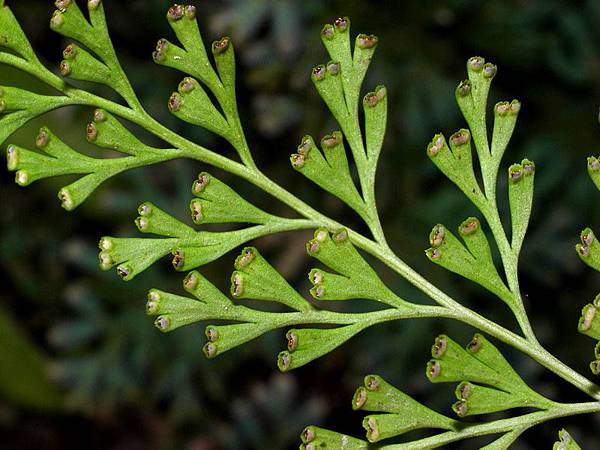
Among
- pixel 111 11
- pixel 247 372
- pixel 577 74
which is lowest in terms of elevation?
pixel 247 372

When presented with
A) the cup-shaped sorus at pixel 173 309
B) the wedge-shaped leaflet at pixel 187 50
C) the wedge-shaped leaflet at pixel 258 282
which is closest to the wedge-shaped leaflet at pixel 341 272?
the wedge-shaped leaflet at pixel 258 282

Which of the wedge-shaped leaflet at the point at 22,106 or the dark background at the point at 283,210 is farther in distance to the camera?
the dark background at the point at 283,210

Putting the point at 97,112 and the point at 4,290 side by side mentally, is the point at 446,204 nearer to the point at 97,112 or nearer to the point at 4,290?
the point at 4,290

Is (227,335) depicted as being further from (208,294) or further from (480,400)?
(480,400)

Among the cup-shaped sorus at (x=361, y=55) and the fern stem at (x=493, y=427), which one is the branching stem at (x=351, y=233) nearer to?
the fern stem at (x=493, y=427)

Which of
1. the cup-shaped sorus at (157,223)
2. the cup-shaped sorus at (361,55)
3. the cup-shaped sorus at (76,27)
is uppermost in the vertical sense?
the cup-shaped sorus at (76,27)

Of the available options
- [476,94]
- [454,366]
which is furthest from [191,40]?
[454,366]

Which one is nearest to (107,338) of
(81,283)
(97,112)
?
(81,283)

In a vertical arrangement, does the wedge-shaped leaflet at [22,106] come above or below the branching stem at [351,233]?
above
